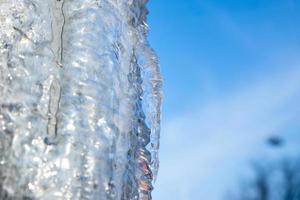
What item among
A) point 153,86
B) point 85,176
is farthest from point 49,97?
point 153,86

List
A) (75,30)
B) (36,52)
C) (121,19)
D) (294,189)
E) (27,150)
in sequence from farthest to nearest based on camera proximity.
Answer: (294,189) → (121,19) → (75,30) → (36,52) → (27,150)

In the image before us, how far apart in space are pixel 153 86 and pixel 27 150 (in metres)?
0.69

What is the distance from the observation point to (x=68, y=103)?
112cm

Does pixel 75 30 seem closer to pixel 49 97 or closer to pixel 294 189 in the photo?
pixel 49 97

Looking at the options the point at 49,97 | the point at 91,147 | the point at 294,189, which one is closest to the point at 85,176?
the point at 91,147

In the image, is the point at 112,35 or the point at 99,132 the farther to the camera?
the point at 112,35

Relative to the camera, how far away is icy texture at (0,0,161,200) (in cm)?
102

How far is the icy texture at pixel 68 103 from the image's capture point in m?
1.02

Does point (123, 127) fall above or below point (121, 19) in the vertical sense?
below

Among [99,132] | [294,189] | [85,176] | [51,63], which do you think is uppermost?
[294,189]

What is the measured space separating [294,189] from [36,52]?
1163cm

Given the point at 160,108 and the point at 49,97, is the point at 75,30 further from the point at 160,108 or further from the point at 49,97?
the point at 160,108

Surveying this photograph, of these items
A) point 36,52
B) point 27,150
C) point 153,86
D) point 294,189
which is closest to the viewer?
point 27,150

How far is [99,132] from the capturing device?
1104 millimetres
